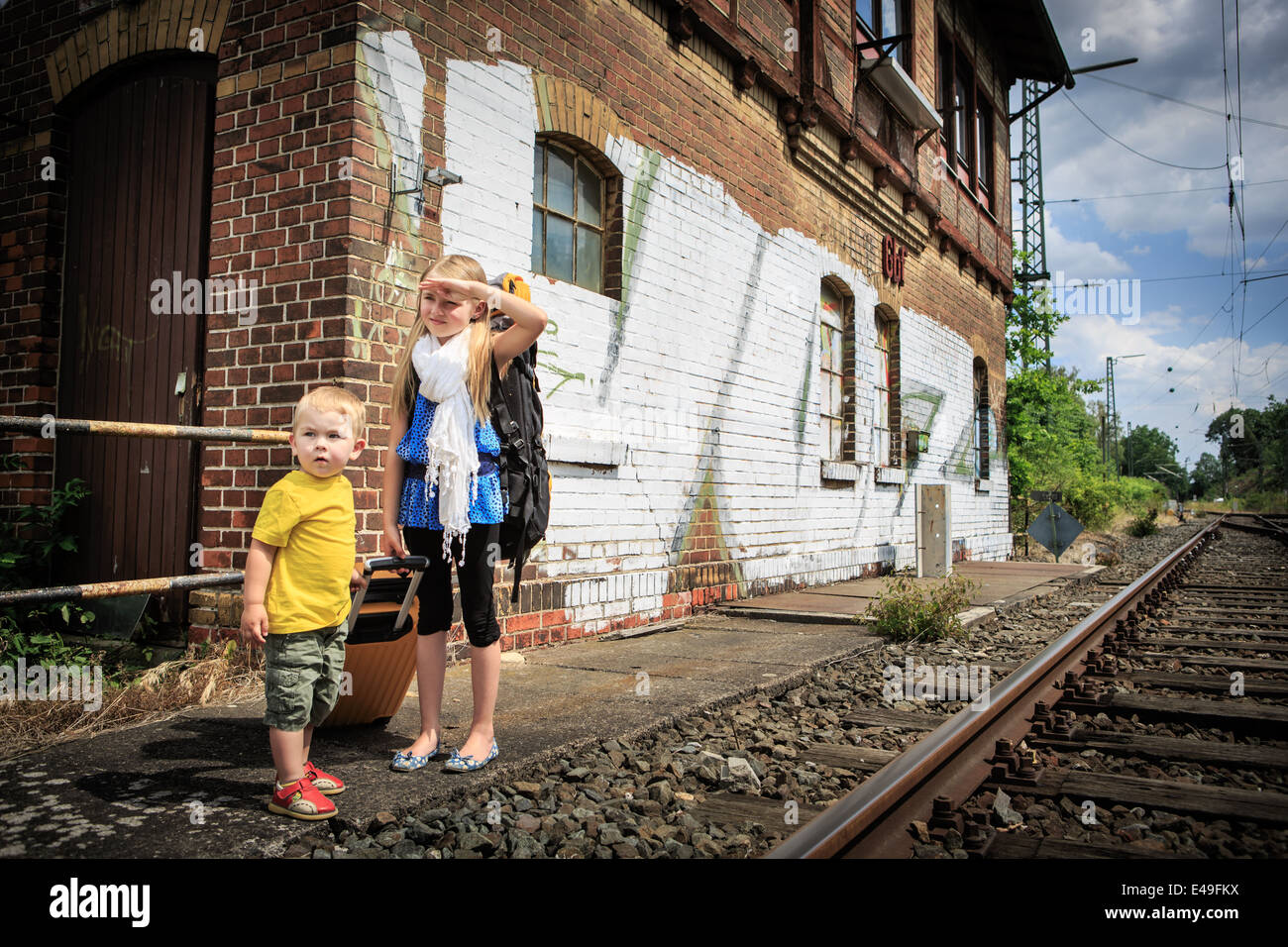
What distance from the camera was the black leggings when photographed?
9.41 feet

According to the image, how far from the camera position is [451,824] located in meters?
2.44

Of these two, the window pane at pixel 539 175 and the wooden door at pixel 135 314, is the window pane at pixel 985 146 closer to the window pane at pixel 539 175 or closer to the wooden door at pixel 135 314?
the window pane at pixel 539 175

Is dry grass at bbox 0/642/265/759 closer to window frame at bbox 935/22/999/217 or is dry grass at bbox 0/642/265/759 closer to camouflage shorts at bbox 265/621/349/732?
camouflage shorts at bbox 265/621/349/732

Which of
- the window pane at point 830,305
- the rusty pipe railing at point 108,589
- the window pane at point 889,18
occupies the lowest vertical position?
the rusty pipe railing at point 108,589

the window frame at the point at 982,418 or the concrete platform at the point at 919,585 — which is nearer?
the concrete platform at the point at 919,585

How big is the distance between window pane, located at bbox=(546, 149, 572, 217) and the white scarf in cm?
307

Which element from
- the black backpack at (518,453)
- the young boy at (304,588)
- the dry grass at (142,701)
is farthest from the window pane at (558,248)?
the young boy at (304,588)

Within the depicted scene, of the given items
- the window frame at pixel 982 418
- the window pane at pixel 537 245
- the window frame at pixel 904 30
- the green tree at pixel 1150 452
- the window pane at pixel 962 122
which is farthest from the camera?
the green tree at pixel 1150 452

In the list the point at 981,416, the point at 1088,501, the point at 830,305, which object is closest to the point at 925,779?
the point at 830,305

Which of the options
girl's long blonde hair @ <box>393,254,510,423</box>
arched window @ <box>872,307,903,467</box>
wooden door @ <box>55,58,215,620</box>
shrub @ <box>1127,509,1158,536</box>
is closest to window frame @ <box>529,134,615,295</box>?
wooden door @ <box>55,58,215,620</box>

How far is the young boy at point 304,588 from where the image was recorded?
242 centimetres

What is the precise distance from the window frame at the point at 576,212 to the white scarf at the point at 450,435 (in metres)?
2.61

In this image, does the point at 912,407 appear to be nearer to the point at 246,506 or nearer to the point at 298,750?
the point at 246,506

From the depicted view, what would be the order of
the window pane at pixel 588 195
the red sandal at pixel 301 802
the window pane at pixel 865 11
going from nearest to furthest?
1. the red sandal at pixel 301 802
2. the window pane at pixel 588 195
3. the window pane at pixel 865 11
